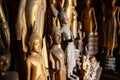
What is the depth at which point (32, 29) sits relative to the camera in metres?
1.65

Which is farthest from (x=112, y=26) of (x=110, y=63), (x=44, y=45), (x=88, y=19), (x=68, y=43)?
(x=44, y=45)

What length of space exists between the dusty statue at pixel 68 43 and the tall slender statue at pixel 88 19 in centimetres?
80

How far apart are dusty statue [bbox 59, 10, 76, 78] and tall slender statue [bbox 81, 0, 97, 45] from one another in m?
0.80

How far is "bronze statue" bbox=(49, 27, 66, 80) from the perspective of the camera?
1.75m

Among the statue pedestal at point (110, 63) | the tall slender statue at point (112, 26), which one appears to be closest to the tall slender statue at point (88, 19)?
the tall slender statue at point (112, 26)

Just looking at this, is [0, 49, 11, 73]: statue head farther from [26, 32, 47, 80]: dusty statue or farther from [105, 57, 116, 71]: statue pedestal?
[105, 57, 116, 71]: statue pedestal

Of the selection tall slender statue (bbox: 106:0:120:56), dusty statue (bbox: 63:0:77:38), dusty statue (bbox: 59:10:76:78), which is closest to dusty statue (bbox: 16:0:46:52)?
dusty statue (bbox: 59:10:76:78)

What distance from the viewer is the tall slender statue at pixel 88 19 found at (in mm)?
2848

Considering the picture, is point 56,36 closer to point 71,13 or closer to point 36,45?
point 36,45

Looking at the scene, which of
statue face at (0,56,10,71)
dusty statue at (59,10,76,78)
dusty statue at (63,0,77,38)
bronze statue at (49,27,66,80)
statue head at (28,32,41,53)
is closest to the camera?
statue face at (0,56,10,71)

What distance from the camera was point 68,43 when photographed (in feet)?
6.68

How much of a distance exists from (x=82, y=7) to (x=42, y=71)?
1455 mm

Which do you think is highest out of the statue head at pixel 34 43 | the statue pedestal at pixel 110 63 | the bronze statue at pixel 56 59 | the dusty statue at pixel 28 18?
the dusty statue at pixel 28 18

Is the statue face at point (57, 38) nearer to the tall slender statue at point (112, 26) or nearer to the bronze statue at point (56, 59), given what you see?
the bronze statue at point (56, 59)
